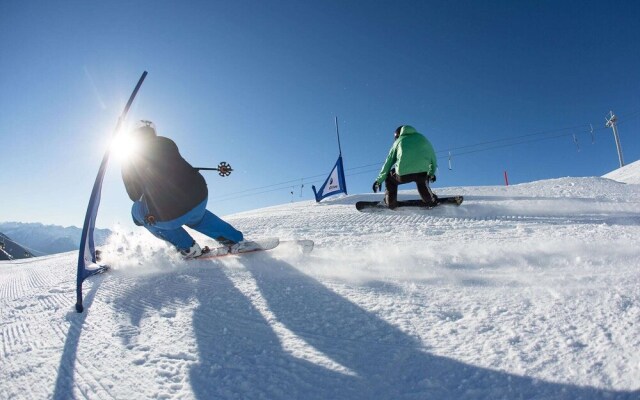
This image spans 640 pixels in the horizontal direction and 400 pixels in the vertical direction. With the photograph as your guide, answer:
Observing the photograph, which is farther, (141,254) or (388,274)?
(141,254)

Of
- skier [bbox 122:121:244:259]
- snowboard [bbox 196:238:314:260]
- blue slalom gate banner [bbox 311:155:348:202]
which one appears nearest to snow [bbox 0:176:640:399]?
snowboard [bbox 196:238:314:260]

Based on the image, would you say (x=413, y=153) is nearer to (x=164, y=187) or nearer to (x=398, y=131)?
(x=398, y=131)

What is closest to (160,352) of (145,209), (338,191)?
(145,209)

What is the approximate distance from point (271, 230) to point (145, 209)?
83.5 inches

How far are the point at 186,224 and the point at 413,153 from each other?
4025mm

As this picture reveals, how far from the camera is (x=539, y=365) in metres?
1.21

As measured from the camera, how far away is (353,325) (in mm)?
1730

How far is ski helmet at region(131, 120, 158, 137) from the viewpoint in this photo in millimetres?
3562

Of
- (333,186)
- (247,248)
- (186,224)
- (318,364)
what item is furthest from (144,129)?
(333,186)

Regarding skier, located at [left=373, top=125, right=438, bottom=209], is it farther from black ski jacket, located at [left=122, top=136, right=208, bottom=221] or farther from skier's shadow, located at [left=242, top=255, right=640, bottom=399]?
skier's shadow, located at [left=242, top=255, right=640, bottom=399]

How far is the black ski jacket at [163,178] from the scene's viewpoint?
3420mm

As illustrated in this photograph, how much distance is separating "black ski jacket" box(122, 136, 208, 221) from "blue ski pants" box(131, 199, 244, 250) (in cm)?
8

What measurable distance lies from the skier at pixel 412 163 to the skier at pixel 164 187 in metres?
3.55

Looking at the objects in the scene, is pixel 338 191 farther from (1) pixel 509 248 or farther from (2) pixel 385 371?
(2) pixel 385 371
